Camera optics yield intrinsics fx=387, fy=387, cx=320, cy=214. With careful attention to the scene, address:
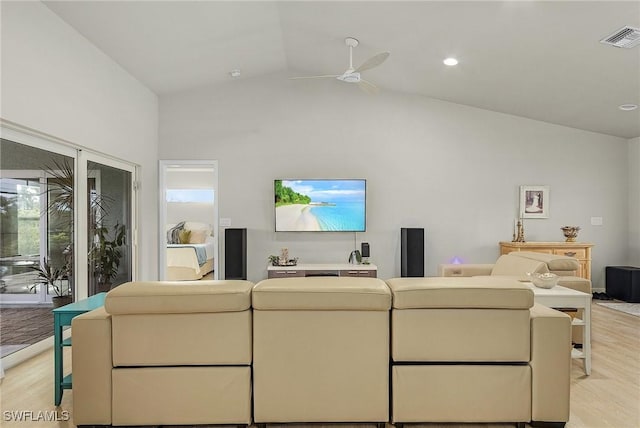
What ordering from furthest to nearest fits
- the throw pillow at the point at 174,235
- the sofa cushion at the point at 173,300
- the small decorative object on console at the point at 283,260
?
the throw pillow at the point at 174,235
the small decorative object on console at the point at 283,260
the sofa cushion at the point at 173,300

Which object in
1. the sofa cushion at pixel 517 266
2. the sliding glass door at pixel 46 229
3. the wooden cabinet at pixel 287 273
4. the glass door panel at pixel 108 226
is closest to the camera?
the sliding glass door at pixel 46 229

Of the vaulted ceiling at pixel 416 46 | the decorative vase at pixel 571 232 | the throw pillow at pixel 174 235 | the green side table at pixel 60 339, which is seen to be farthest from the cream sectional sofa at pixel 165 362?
the throw pillow at pixel 174 235

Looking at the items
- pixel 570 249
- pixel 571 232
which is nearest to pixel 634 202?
pixel 571 232

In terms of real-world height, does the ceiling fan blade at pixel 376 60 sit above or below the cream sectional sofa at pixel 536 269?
above

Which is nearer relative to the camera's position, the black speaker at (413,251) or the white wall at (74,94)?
the white wall at (74,94)

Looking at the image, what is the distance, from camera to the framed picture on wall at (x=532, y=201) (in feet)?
19.7

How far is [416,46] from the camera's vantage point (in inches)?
172

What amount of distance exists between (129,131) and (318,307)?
418 cm

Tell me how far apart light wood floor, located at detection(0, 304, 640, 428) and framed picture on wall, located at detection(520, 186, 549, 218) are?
2.65 m

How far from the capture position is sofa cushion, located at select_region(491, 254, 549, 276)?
371cm

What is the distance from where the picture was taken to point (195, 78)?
5551 millimetres

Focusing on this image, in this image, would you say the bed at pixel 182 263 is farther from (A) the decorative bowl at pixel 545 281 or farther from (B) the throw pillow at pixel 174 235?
(A) the decorative bowl at pixel 545 281

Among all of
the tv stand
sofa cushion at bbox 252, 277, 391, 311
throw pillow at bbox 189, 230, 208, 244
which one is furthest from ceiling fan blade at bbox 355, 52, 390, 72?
throw pillow at bbox 189, 230, 208, 244

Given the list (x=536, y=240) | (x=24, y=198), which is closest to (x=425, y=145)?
(x=536, y=240)
